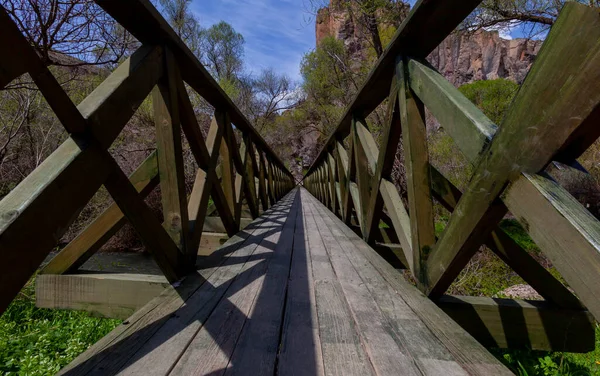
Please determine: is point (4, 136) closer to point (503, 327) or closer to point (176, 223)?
point (176, 223)

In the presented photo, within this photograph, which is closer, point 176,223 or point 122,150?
point 176,223

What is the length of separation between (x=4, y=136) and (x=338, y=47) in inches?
482

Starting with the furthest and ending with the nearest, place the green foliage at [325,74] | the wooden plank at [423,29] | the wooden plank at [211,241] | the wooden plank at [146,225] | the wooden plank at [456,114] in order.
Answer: the green foliage at [325,74] < the wooden plank at [211,241] < the wooden plank at [423,29] < the wooden plank at [146,225] < the wooden plank at [456,114]

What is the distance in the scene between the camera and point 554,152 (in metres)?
0.76

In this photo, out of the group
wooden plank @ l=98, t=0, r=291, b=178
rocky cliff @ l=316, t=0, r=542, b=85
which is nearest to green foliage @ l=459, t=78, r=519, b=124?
wooden plank @ l=98, t=0, r=291, b=178

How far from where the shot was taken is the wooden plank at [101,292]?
1.52 meters

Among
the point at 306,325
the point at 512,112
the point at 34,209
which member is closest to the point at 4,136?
the point at 34,209

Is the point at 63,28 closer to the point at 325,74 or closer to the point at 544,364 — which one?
Answer: the point at 544,364

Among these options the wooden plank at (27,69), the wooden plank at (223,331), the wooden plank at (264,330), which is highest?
the wooden plank at (27,69)

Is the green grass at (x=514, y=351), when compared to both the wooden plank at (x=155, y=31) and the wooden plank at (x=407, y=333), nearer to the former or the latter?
the wooden plank at (x=407, y=333)

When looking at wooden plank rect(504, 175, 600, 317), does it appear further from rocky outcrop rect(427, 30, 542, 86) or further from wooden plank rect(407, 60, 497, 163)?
rocky outcrop rect(427, 30, 542, 86)

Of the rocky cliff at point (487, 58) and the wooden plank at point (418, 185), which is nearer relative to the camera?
the wooden plank at point (418, 185)

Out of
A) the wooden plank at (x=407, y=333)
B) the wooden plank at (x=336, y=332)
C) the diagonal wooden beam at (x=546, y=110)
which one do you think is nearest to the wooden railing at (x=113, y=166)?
the wooden plank at (x=336, y=332)

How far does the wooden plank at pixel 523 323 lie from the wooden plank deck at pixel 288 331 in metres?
0.23
